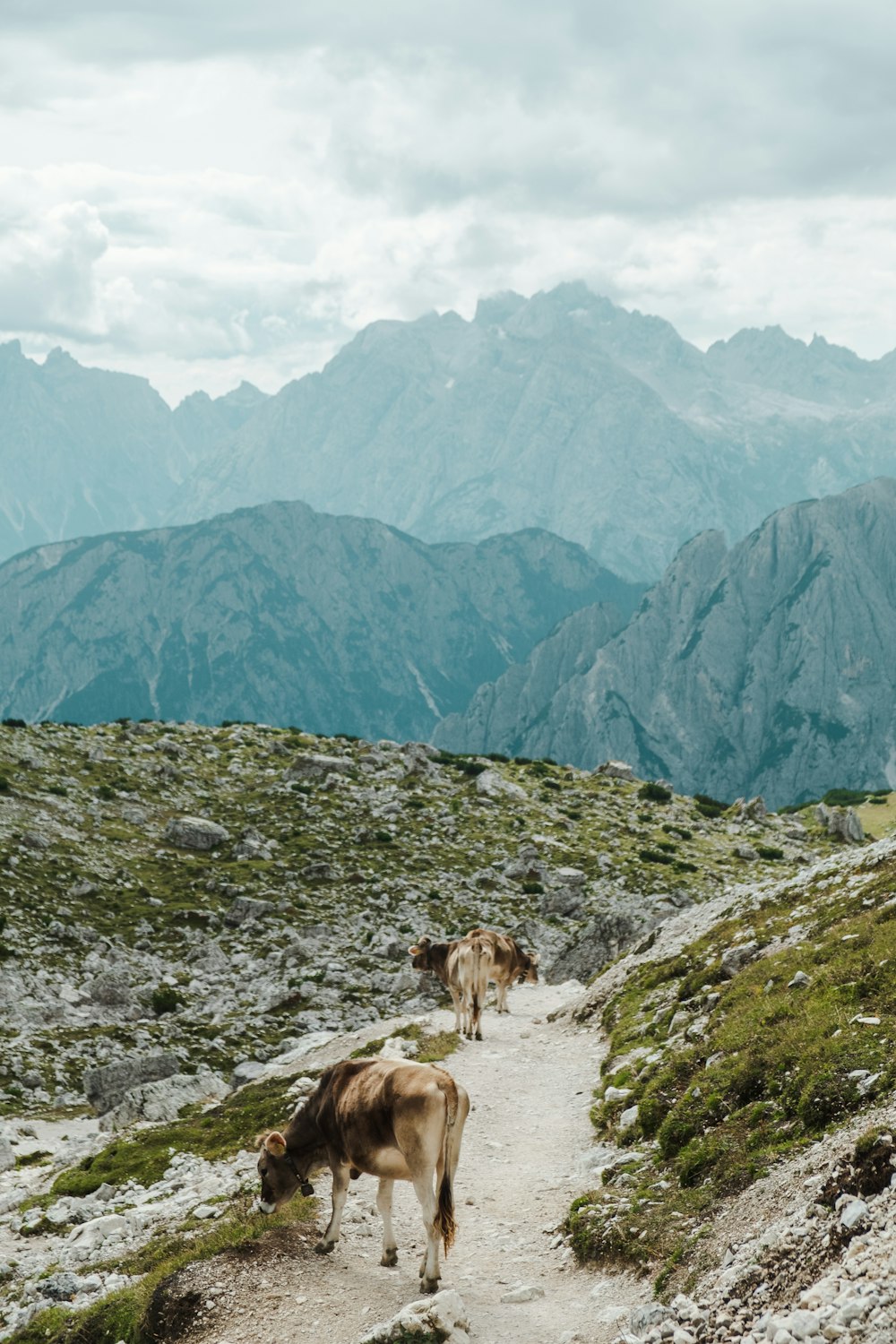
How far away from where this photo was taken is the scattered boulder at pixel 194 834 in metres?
56.1

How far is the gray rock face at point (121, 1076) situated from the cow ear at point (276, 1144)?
1838 centimetres

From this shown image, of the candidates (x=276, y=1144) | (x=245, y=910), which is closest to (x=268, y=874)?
(x=245, y=910)

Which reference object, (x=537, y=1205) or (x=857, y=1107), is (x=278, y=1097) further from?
(x=857, y=1107)

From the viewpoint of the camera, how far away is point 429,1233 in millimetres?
12766

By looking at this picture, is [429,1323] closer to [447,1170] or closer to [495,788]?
[447,1170]

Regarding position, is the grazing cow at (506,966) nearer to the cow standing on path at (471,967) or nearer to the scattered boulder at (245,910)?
the cow standing on path at (471,967)

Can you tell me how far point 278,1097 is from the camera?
82.3 ft

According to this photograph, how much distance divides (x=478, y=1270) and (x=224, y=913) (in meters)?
36.9

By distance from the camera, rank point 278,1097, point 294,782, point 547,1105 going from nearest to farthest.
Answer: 1. point 547,1105
2. point 278,1097
3. point 294,782

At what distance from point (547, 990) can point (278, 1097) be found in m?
18.3

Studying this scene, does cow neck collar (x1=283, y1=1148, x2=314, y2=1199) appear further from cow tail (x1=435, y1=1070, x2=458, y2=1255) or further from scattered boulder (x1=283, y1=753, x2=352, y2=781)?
scattered boulder (x1=283, y1=753, x2=352, y2=781)

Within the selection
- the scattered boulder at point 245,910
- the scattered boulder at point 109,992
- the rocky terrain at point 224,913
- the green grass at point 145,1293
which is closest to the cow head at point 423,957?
the rocky terrain at point 224,913

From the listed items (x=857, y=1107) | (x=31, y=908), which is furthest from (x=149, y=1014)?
(x=857, y=1107)

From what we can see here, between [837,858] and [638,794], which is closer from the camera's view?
[837,858]
